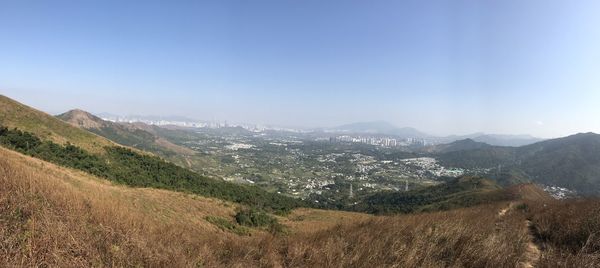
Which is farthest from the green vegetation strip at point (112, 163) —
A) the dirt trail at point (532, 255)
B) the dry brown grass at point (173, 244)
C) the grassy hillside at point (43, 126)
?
the dirt trail at point (532, 255)

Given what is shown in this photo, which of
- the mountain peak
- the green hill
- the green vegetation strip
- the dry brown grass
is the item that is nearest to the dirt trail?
the dry brown grass

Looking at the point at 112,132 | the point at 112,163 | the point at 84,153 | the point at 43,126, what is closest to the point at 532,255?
the point at 112,163

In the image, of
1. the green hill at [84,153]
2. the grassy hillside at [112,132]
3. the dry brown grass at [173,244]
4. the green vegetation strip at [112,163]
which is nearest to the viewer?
the dry brown grass at [173,244]

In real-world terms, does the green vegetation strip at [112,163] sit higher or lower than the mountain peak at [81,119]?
lower

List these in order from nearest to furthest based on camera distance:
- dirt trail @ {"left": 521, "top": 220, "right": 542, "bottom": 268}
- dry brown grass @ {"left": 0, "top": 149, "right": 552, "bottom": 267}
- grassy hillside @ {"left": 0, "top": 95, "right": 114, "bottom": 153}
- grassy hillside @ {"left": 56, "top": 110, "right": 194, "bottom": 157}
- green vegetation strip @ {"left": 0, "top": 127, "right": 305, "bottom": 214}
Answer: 1. dry brown grass @ {"left": 0, "top": 149, "right": 552, "bottom": 267}
2. dirt trail @ {"left": 521, "top": 220, "right": 542, "bottom": 268}
3. green vegetation strip @ {"left": 0, "top": 127, "right": 305, "bottom": 214}
4. grassy hillside @ {"left": 0, "top": 95, "right": 114, "bottom": 153}
5. grassy hillside @ {"left": 56, "top": 110, "right": 194, "bottom": 157}

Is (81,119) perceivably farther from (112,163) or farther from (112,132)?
(112,163)

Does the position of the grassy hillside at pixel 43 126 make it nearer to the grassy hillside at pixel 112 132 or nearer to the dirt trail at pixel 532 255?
the dirt trail at pixel 532 255

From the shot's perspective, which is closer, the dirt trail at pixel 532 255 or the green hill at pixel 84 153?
the dirt trail at pixel 532 255

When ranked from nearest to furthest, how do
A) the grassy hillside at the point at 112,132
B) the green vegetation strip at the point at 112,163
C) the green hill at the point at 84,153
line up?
the green vegetation strip at the point at 112,163 → the green hill at the point at 84,153 → the grassy hillside at the point at 112,132

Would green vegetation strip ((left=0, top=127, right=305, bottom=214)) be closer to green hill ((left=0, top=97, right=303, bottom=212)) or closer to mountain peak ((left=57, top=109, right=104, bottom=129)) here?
green hill ((left=0, top=97, right=303, bottom=212))
